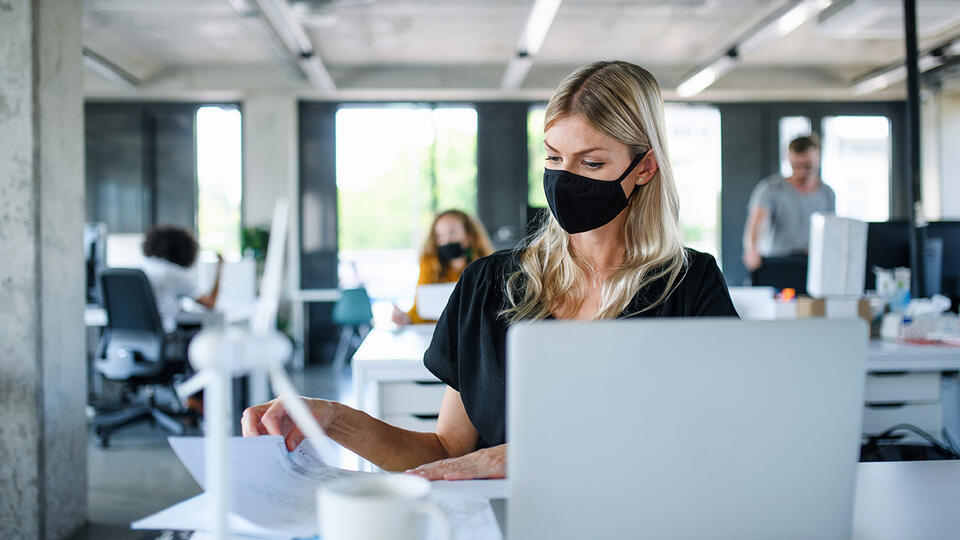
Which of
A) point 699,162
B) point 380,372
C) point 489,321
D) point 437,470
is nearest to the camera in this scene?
point 437,470

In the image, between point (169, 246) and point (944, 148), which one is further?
point (944, 148)

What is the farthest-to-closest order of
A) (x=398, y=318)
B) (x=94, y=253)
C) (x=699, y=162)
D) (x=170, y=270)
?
(x=699, y=162) < (x=94, y=253) < (x=170, y=270) < (x=398, y=318)

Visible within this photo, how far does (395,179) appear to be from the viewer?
8727mm

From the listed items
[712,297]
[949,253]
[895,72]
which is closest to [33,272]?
[712,297]

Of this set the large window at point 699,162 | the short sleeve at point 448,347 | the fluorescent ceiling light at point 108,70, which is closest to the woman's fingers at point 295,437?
the short sleeve at point 448,347

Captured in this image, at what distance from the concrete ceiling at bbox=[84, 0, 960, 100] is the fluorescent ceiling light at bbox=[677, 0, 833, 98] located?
273 mm

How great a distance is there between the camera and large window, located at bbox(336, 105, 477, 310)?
8.70 meters

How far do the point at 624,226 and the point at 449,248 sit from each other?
294cm

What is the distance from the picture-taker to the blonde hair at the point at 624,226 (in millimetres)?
1365

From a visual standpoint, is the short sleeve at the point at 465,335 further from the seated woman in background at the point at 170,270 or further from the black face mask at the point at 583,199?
the seated woman in background at the point at 170,270

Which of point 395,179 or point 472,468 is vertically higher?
point 395,179

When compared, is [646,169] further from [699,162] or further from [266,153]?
[699,162]

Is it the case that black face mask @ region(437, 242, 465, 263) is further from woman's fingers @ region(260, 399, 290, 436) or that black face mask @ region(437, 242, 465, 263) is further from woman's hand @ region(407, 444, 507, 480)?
woman's fingers @ region(260, 399, 290, 436)

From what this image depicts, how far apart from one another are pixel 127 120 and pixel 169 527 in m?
8.82
